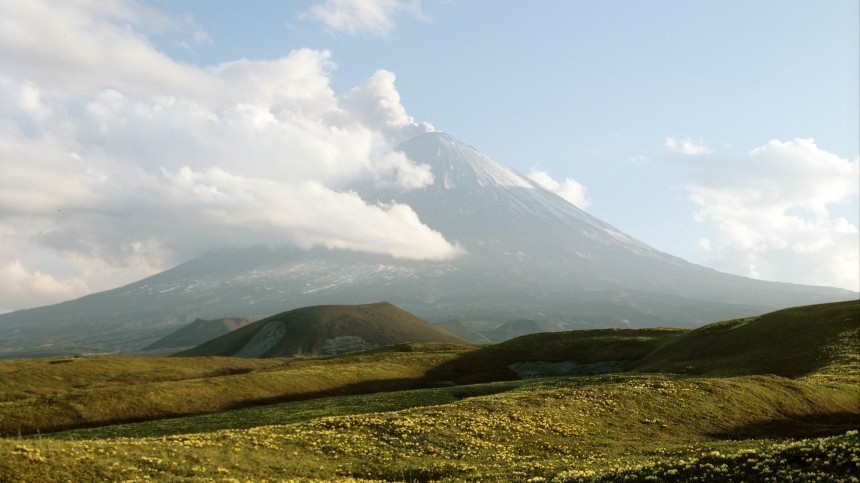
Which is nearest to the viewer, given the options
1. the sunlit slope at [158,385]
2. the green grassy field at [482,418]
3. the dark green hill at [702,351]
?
the green grassy field at [482,418]

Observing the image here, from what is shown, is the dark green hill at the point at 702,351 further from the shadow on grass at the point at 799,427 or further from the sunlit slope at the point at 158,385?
the shadow on grass at the point at 799,427

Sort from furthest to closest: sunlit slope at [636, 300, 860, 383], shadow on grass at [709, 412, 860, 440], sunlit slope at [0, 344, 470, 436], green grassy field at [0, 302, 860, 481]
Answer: sunlit slope at [636, 300, 860, 383] → sunlit slope at [0, 344, 470, 436] → shadow on grass at [709, 412, 860, 440] → green grassy field at [0, 302, 860, 481]

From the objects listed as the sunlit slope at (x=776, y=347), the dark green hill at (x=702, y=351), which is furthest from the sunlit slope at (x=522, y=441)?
the dark green hill at (x=702, y=351)

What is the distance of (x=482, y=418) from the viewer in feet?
139

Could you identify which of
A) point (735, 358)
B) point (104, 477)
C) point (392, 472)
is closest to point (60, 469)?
point (104, 477)

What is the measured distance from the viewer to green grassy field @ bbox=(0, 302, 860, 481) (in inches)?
984

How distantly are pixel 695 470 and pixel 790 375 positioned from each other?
54434mm

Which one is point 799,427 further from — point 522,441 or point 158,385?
point 158,385

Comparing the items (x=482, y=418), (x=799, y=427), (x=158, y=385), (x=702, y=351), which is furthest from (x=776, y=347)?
(x=158, y=385)

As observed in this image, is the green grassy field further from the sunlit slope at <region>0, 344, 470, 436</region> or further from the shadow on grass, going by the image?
the sunlit slope at <region>0, 344, 470, 436</region>

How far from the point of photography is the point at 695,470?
23.2 metres

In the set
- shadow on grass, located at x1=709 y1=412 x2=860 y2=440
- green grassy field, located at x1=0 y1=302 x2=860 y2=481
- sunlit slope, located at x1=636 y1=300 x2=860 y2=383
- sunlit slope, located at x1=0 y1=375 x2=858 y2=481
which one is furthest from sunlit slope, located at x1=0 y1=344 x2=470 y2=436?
shadow on grass, located at x1=709 y1=412 x2=860 y2=440

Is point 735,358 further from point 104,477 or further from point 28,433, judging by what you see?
point 28,433

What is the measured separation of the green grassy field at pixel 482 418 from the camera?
82.0 ft
